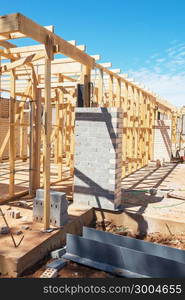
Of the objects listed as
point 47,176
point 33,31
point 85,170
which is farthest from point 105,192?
point 33,31

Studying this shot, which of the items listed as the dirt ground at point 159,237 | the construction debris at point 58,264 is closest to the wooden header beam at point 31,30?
the construction debris at point 58,264

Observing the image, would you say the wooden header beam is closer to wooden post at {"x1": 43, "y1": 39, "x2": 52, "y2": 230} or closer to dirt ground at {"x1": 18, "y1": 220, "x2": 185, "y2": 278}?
wooden post at {"x1": 43, "y1": 39, "x2": 52, "y2": 230}

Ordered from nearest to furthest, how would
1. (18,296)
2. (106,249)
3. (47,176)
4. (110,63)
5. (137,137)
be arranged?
(18,296) < (106,249) < (47,176) < (110,63) < (137,137)

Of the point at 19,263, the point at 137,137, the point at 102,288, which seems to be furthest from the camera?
the point at 137,137

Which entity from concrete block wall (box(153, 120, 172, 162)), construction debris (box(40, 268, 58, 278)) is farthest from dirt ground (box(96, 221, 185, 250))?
concrete block wall (box(153, 120, 172, 162))

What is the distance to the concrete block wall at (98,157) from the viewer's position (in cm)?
626

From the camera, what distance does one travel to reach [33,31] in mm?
4465

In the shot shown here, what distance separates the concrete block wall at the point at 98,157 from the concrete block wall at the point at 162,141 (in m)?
9.01

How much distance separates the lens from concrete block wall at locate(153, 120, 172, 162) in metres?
14.9

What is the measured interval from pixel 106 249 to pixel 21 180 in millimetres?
5521

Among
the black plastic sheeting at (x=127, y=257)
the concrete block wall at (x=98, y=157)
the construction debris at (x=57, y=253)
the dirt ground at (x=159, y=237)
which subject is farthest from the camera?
the concrete block wall at (x=98, y=157)

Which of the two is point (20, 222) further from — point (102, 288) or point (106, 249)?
point (102, 288)

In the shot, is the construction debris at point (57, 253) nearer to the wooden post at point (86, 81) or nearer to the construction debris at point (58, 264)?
the construction debris at point (58, 264)

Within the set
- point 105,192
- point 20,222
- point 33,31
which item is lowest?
point 20,222
